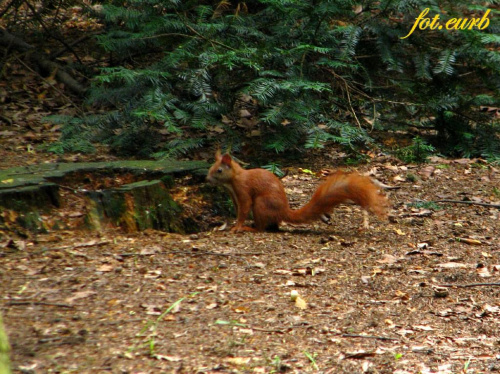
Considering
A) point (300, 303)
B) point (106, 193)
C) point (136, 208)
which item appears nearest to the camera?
point (300, 303)

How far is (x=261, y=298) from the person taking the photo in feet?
11.9

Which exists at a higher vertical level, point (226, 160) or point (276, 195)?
point (226, 160)

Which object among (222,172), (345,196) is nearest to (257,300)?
(345,196)

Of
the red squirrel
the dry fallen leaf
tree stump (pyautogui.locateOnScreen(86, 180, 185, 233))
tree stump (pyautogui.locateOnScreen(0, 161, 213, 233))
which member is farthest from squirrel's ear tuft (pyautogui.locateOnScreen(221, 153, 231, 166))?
the dry fallen leaf

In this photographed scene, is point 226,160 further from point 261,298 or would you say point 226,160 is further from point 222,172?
point 261,298

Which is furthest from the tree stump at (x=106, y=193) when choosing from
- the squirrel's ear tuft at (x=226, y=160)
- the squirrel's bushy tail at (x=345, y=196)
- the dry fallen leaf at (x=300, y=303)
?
the dry fallen leaf at (x=300, y=303)

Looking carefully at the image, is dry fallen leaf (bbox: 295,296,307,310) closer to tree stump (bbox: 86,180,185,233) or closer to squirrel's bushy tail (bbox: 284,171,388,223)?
squirrel's bushy tail (bbox: 284,171,388,223)

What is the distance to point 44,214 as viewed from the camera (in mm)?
4461

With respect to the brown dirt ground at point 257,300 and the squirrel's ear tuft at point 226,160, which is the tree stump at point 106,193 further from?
the squirrel's ear tuft at point 226,160

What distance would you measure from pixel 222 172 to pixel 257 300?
1766 mm

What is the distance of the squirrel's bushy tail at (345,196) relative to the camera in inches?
186

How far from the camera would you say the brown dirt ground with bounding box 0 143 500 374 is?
2914mm

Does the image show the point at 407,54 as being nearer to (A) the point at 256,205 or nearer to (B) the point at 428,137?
(B) the point at 428,137

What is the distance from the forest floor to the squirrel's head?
1.41 ft
